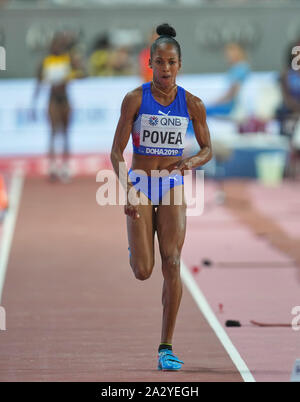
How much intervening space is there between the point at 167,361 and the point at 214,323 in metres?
1.78

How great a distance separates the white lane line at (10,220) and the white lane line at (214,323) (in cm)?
205

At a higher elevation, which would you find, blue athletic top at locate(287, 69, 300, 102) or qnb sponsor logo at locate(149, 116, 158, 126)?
blue athletic top at locate(287, 69, 300, 102)

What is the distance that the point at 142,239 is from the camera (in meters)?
7.32

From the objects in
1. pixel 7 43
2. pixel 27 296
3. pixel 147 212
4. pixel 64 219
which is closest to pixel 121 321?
pixel 27 296

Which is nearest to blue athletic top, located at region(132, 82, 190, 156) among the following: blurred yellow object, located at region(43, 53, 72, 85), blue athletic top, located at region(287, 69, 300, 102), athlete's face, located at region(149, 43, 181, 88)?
athlete's face, located at region(149, 43, 181, 88)

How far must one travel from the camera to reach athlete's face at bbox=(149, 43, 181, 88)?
7.08 metres

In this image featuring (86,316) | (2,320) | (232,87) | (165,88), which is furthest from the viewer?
(232,87)

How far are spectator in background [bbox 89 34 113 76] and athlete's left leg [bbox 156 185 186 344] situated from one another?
15914mm

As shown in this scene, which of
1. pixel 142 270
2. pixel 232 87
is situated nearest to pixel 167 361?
pixel 142 270

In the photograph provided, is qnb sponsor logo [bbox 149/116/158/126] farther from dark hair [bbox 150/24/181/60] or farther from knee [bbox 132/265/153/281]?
knee [bbox 132/265/153/281]

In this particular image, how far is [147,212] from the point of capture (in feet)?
24.1

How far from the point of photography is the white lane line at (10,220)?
11.9 m

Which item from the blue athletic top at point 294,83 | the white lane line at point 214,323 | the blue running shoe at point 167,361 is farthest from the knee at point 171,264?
the blue athletic top at point 294,83

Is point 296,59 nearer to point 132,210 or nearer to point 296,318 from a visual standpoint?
point 296,318
